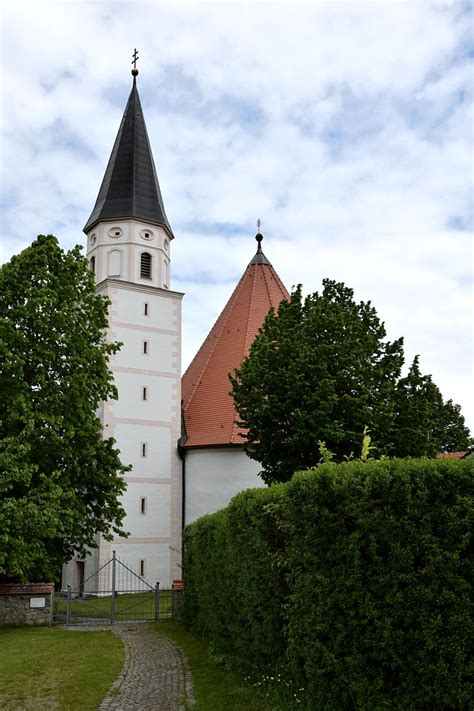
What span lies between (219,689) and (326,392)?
383 inches

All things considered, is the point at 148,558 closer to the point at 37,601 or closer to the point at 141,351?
the point at 141,351

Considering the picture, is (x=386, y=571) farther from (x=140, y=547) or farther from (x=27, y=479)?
(x=140, y=547)

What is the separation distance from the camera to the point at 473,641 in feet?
20.5

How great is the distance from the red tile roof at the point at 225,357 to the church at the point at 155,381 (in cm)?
6

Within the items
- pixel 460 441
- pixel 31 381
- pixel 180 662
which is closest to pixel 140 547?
pixel 31 381

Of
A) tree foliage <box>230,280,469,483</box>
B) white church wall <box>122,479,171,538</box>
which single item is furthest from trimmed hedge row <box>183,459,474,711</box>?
white church wall <box>122,479,171,538</box>

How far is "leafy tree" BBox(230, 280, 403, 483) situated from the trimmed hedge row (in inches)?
400

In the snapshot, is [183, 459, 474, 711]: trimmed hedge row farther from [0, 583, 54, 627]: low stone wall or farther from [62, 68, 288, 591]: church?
[62, 68, 288, 591]: church

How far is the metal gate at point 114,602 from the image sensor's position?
1928 centimetres

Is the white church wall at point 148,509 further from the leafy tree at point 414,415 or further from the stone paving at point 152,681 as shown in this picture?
the stone paving at point 152,681

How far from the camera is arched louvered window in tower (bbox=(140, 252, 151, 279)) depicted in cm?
3144

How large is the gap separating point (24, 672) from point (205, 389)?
69.7ft

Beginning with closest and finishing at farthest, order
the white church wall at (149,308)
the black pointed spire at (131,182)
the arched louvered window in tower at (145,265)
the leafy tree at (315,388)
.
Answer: the leafy tree at (315,388), the white church wall at (149,308), the arched louvered window in tower at (145,265), the black pointed spire at (131,182)

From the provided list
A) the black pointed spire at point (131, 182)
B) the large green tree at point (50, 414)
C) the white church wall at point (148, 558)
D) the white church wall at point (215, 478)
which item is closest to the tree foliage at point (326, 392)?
the large green tree at point (50, 414)
